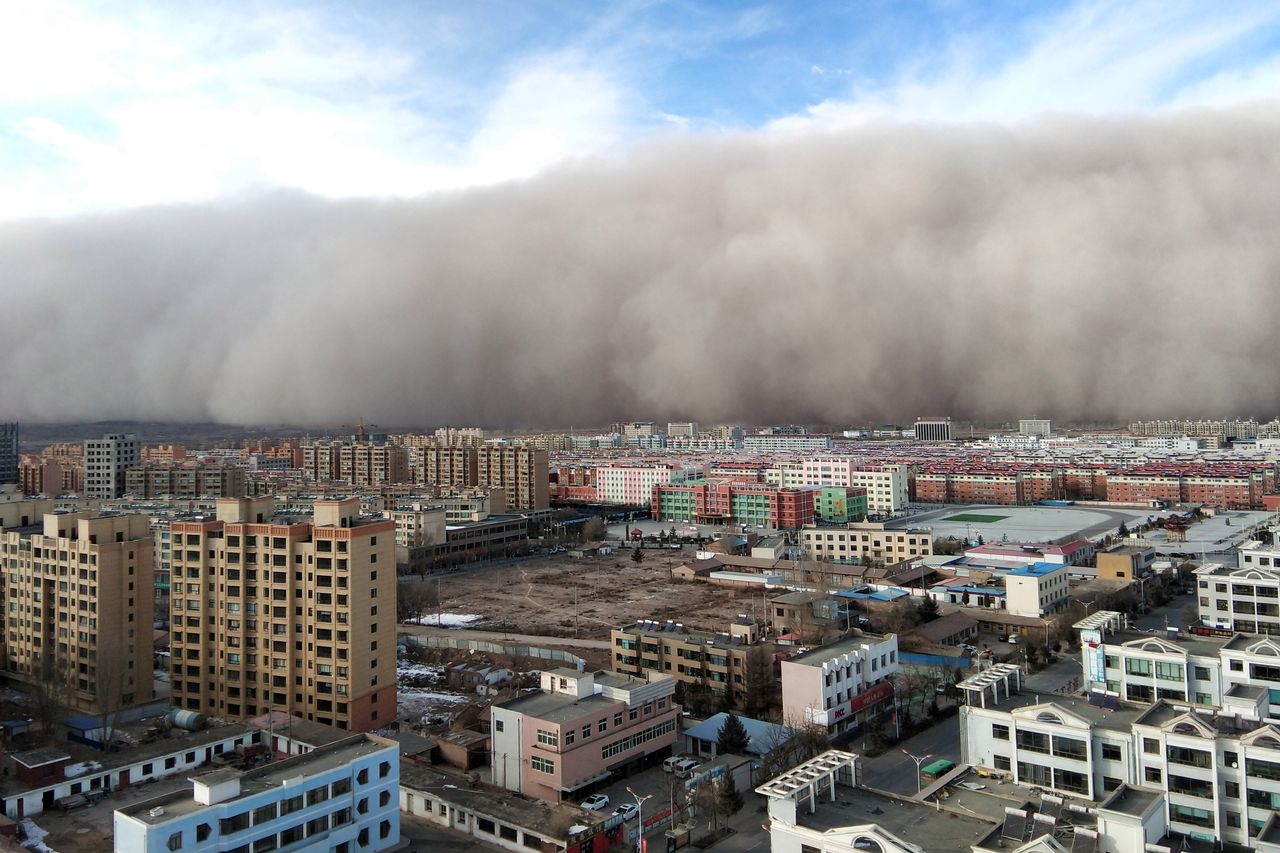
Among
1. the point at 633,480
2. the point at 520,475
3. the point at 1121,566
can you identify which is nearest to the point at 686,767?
the point at 1121,566

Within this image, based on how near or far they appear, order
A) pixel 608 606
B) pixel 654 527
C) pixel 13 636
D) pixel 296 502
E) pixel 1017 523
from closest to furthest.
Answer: pixel 13 636
pixel 608 606
pixel 296 502
pixel 1017 523
pixel 654 527

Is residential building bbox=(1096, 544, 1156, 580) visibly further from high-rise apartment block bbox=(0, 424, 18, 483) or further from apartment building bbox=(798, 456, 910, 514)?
high-rise apartment block bbox=(0, 424, 18, 483)

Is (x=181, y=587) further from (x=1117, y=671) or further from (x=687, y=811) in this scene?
(x=1117, y=671)

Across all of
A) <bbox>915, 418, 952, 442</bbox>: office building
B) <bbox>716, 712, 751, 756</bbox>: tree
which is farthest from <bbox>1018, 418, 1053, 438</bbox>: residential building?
<bbox>716, 712, 751, 756</bbox>: tree

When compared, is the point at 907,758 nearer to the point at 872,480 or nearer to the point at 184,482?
the point at 872,480

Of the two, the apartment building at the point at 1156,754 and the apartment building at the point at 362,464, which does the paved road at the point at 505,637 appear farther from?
the apartment building at the point at 362,464

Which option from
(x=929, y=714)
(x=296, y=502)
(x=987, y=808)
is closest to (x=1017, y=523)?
(x=929, y=714)

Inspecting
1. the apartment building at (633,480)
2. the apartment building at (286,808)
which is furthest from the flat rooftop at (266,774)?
the apartment building at (633,480)
